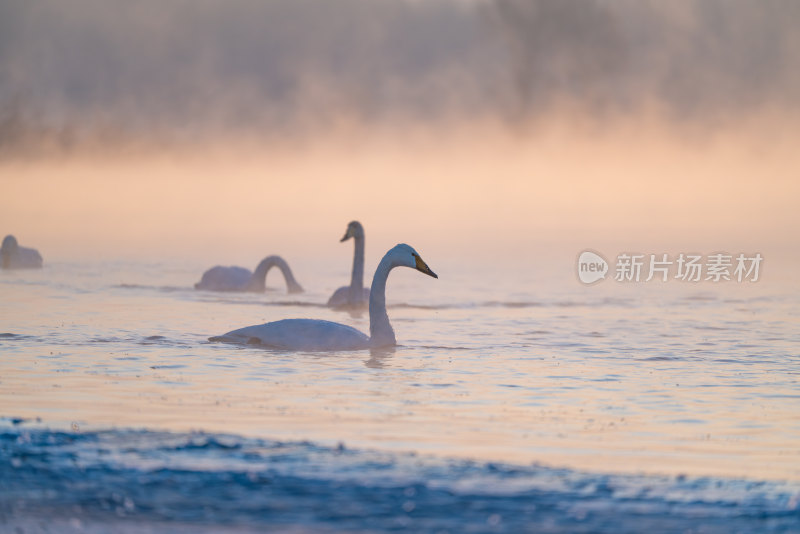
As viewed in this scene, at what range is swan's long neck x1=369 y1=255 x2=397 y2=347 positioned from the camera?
51.2 ft

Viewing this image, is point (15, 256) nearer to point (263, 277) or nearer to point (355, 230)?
point (263, 277)

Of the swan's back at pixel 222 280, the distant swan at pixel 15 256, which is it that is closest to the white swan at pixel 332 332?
the swan's back at pixel 222 280

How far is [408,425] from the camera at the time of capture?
10.7 m

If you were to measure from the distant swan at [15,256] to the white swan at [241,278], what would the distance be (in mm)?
6875

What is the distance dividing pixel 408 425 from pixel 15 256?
2215 cm

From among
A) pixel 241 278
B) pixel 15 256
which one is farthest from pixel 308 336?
pixel 15 256

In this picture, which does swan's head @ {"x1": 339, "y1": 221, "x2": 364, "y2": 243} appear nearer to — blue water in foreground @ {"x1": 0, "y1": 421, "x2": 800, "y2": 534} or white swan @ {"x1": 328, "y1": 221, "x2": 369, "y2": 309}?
white swan @ {"x1": 328, "y1": 221, "x2": 369, "y2": 309}

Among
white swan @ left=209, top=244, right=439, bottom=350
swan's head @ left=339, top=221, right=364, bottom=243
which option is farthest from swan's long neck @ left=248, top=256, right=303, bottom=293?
white swan @ left=209, top=244, right=439, bottom=350

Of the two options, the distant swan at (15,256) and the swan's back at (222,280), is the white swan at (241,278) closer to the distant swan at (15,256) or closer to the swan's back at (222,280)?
the swan's back at (222,280)

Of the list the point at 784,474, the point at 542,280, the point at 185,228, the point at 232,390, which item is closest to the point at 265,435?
the point at 232,390

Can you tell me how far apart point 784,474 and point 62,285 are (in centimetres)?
1977

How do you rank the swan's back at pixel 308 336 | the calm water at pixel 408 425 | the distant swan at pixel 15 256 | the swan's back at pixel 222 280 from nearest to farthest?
the calm water at pixel 408 425, the swan's back at pixel 308 336, the swan's back at pixel 222 280, the distant swan at pixel 15 256

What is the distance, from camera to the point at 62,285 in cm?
2636

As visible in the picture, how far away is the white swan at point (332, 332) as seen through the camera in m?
15.0
